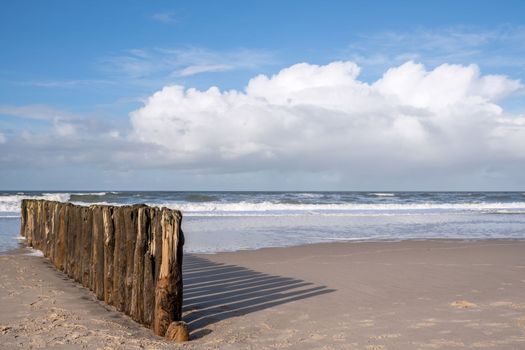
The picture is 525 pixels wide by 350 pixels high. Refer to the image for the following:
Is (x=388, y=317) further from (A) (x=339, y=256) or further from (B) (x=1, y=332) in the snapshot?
(A) (x=339, y=256)

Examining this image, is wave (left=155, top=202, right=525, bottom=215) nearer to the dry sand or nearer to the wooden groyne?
the dry sand

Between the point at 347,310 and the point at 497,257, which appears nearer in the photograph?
the point at 347,310

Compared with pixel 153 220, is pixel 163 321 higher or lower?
lower

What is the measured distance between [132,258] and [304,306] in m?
2.10

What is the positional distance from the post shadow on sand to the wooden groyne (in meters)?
0.48

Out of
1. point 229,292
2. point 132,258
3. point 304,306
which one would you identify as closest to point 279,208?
point 229,292

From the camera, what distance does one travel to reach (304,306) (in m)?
6.09

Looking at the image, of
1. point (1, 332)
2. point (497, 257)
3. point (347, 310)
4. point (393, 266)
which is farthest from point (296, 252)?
point (1, 332)

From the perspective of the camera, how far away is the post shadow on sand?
5.74m

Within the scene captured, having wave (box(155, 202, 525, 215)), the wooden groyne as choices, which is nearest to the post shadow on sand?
the wooden groyne

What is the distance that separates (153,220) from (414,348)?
9.14ft

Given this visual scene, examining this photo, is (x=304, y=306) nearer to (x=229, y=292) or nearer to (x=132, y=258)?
(x=229, y=292)

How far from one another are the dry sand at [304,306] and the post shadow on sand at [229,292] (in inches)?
0.6

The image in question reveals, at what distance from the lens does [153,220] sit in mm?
5242
